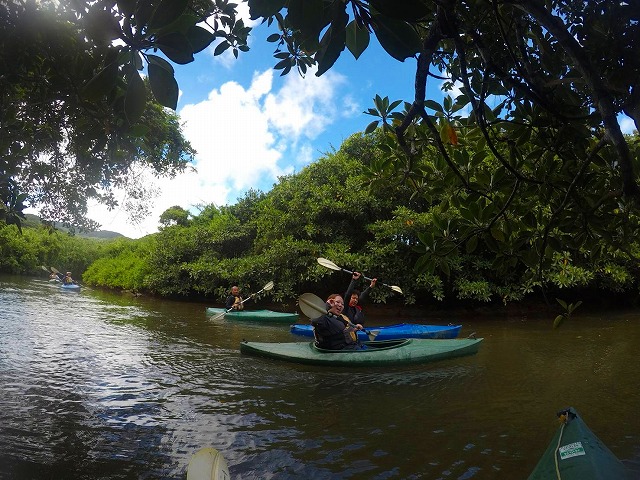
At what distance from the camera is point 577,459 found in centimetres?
236

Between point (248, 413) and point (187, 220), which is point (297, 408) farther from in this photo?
point (187, 220)

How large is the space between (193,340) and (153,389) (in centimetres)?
352

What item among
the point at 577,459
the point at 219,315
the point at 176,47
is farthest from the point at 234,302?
the point at 176,47

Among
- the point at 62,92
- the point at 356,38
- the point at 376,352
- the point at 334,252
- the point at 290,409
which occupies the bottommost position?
the point at 290,409

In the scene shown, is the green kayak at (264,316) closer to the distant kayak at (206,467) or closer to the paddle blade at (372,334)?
the paddle blade at (372,334)

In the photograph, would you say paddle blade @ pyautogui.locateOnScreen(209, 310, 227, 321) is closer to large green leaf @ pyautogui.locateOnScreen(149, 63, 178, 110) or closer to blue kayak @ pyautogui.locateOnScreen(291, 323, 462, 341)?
blue kayak @ pyautogui.locateOnScreen(291, 323, 462, 341)

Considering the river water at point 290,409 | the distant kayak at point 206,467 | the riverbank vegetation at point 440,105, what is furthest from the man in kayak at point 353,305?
the distant kayak at point 206,467

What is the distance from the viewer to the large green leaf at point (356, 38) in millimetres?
1098

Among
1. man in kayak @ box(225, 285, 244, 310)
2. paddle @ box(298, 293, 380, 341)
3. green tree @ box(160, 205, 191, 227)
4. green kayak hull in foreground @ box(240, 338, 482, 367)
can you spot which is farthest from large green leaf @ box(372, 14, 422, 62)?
green tree @ box(160, 205, 191, 227)

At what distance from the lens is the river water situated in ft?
11.2

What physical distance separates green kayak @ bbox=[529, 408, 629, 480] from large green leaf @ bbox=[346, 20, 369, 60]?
2.42 m

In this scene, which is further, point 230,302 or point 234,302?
point 234,302

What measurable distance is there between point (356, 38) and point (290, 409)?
4.33 metres

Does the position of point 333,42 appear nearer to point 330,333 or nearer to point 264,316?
point 330,333
